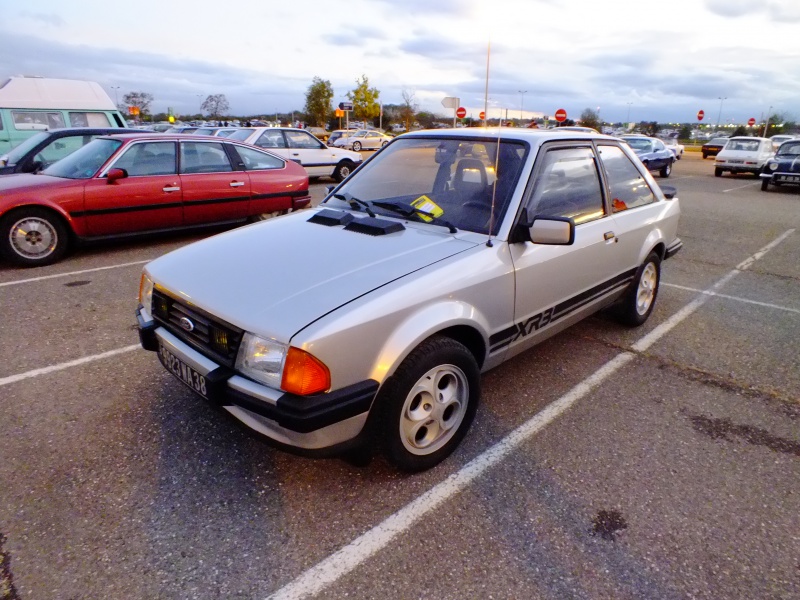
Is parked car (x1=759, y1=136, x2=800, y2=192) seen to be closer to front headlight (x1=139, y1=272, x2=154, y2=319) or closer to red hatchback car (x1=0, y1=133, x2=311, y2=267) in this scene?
red hatchback car (x1=0, y1=133, x2=311, y2=267)

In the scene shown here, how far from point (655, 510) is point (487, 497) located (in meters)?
0.75

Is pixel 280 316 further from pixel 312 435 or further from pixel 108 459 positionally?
pixel 108 459

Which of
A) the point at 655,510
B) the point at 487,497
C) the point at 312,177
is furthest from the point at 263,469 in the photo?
the point at 312,177

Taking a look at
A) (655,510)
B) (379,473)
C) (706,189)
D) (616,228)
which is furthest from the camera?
(706,189)

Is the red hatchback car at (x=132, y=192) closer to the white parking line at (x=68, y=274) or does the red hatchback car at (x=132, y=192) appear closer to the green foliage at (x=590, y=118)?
the white parking line at (x=68, y=274)

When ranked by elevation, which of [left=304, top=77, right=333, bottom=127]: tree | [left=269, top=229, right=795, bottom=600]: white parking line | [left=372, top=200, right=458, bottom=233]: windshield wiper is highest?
[left=304, top=77, right=333, bottom=127]: tree

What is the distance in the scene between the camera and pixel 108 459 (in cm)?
262

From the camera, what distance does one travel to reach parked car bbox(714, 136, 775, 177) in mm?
18844

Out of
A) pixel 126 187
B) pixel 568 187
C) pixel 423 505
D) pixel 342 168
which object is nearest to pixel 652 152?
pixel 342 168

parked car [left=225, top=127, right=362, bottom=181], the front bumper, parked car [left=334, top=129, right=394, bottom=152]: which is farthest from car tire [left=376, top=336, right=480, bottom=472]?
parked car [left=334, top=129, right=394, bottom=152]

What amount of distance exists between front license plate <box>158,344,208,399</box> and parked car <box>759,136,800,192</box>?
17.2m

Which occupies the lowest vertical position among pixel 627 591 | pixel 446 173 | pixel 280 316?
pixel 627 591

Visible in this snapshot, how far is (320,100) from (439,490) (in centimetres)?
6499

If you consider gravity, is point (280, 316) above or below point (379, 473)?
above
